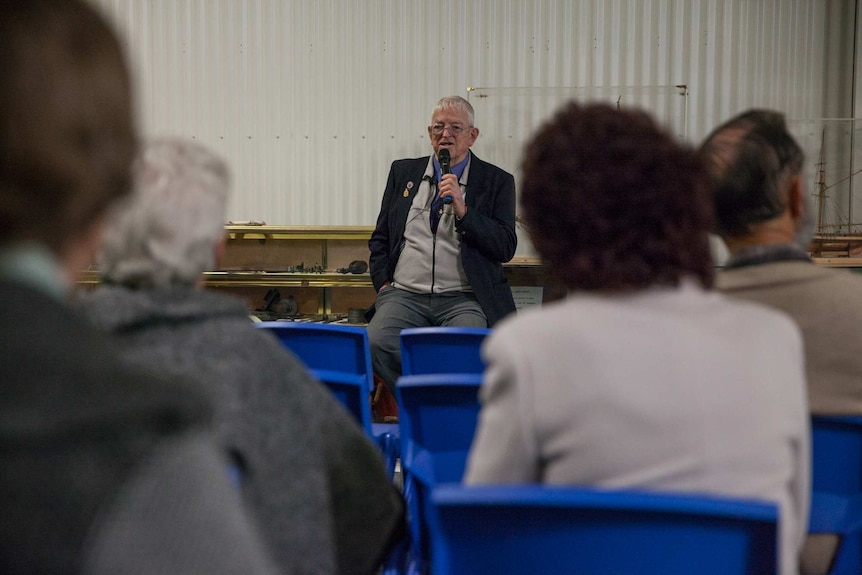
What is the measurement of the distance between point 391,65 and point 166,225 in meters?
4.79

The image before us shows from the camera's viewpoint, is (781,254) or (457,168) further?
(457,168)

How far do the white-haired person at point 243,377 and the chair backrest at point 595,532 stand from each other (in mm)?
224

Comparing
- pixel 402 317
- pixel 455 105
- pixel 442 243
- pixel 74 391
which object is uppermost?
pixel 455 105

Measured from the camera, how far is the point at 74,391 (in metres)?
0.47

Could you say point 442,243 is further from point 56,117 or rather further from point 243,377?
point 56,117

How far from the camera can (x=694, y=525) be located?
771 mm

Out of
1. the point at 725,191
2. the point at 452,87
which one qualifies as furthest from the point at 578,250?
the point at 452,87

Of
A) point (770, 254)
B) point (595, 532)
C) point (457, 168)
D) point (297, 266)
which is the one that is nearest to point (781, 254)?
point (770, 254)

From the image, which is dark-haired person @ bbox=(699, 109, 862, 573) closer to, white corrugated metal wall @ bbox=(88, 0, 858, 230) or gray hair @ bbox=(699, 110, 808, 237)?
gray hair @ bbox=(699, 110, 808, 237)

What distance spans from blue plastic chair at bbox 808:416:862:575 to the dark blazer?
250cm

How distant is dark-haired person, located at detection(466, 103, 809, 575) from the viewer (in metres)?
0.94

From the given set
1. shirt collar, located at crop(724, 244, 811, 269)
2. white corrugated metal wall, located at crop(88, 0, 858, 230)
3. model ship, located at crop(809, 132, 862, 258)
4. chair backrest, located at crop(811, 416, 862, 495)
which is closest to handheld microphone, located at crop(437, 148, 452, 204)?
white corrugated metal wall, located at crop(88, 0, 858, 230)

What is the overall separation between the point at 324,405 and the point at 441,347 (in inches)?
50.4

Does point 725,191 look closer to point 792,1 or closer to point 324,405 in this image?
point 324,405
